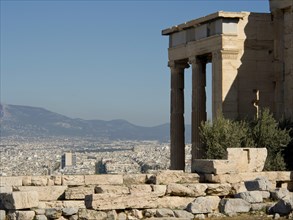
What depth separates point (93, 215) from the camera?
20.8 m

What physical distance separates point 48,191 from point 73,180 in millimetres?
1578

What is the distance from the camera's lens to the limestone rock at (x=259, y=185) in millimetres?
22938

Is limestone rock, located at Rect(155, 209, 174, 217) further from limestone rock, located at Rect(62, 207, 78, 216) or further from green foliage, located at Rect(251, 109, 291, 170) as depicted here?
green foliage, located at Rect(251, 109, 291, 170)

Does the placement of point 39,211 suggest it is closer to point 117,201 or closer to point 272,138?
point 117,201

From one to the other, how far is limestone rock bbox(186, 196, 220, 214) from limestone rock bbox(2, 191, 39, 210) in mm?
3386

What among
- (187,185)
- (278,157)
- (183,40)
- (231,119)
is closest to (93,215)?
(187,185)

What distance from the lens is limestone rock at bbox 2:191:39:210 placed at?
21016 mm

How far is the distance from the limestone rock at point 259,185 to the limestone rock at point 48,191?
14.4ft

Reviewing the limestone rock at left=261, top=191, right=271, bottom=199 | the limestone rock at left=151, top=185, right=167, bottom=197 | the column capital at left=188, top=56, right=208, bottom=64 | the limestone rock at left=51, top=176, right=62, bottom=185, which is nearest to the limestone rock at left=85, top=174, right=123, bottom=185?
the limestone rock at left=51, top=176, right=62, bottom=185

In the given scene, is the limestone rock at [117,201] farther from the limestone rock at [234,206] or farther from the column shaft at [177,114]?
→ the column shaft at [177,114]

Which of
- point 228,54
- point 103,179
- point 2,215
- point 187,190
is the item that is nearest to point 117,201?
point 187,190

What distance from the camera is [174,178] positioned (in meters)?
23.8

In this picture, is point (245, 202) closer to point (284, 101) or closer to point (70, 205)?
point (70, 205)

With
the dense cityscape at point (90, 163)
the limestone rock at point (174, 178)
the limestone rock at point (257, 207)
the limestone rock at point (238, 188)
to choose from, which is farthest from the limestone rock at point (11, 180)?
the dense cityscape at point (90, 163)
